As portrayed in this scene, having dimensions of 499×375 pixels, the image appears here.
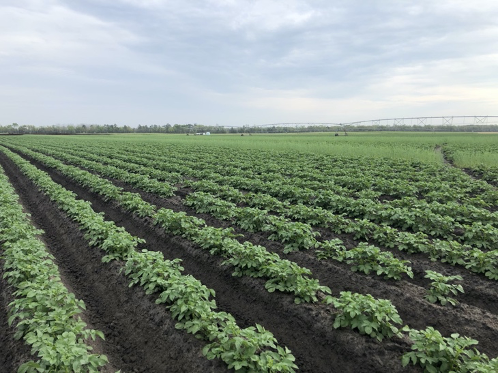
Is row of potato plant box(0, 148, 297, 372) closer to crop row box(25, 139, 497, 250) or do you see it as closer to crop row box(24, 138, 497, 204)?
crop row box(25, 139, 497, 250)

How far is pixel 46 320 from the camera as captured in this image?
4719mm

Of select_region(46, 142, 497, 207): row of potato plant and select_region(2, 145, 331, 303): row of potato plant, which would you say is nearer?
select_region(2, 145, 331, 303): row of potato plant

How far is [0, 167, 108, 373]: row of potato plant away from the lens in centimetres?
388

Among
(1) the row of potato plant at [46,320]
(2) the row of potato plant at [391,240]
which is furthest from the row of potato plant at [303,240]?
(1) the row of potato plant at [46,320]

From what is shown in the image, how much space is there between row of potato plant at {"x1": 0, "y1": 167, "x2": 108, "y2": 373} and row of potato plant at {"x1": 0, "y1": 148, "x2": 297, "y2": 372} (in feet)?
3.71

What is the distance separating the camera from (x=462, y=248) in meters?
6.30

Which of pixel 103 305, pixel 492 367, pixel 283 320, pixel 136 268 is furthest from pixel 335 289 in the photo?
pixel 103 305

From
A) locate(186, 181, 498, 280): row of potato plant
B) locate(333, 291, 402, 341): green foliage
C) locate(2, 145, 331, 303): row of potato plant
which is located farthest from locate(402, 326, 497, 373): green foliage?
locate(2, 145, 331, 303): row of potato plant

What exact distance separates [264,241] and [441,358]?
484 cm

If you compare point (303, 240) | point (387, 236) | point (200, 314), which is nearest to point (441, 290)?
point (387, 236)

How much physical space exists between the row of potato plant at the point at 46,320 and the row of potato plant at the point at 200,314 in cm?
113

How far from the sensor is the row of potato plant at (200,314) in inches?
154

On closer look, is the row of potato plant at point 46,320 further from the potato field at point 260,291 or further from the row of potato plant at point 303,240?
the row of potato plant at point 303,240

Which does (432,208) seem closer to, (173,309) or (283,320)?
(283,320)
